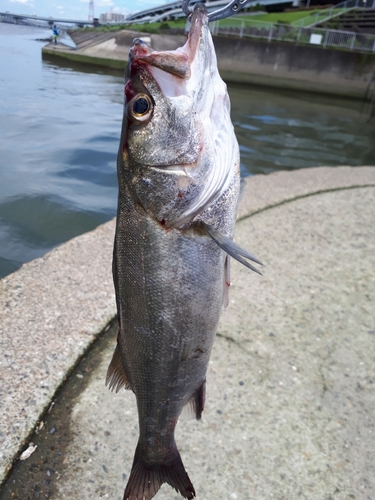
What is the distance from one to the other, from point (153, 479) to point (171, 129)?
150 centimetres

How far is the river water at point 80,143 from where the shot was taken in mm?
5883

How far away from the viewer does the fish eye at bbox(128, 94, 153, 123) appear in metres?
1.48

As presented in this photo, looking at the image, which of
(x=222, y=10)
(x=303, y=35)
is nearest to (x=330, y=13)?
(x=303, y=35)

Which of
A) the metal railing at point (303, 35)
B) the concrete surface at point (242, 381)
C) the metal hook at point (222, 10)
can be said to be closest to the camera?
the metal hook at point (222, 10)

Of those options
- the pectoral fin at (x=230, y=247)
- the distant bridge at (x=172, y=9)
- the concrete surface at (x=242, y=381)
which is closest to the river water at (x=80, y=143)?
the concrete surface at (x=242, y=381)

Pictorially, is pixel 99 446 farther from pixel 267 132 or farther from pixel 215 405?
pixel 267 132

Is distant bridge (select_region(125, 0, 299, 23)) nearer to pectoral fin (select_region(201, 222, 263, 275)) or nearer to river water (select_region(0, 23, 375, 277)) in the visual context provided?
river water (select_region(0, 23, 375, 277))

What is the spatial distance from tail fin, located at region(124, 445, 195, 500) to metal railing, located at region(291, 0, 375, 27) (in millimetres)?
29832

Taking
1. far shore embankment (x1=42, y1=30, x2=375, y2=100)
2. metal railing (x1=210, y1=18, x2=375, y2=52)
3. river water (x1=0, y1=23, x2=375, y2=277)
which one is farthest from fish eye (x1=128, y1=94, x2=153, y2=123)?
metal railing (x1=210, y1=18, x2=375, y2=52)

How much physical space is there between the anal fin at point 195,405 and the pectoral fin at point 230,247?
71 centimetres

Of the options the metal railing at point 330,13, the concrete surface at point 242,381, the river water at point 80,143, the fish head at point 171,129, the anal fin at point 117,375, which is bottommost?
the river water at point 80,143

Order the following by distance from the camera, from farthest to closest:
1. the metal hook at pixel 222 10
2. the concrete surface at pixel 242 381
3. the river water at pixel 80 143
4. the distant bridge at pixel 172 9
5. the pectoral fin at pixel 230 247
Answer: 1. the distant bridge at pixel 172 9
2. the river water at pixel 80 143
3. the concrete surface at pixel 242 381
4. the metal hook at pixel 222 10
5. the pectoral fin at pixel 230 247

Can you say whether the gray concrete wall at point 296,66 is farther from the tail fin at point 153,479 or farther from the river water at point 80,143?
the tail fin at point 153,479

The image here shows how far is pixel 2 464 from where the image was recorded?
2178mm
